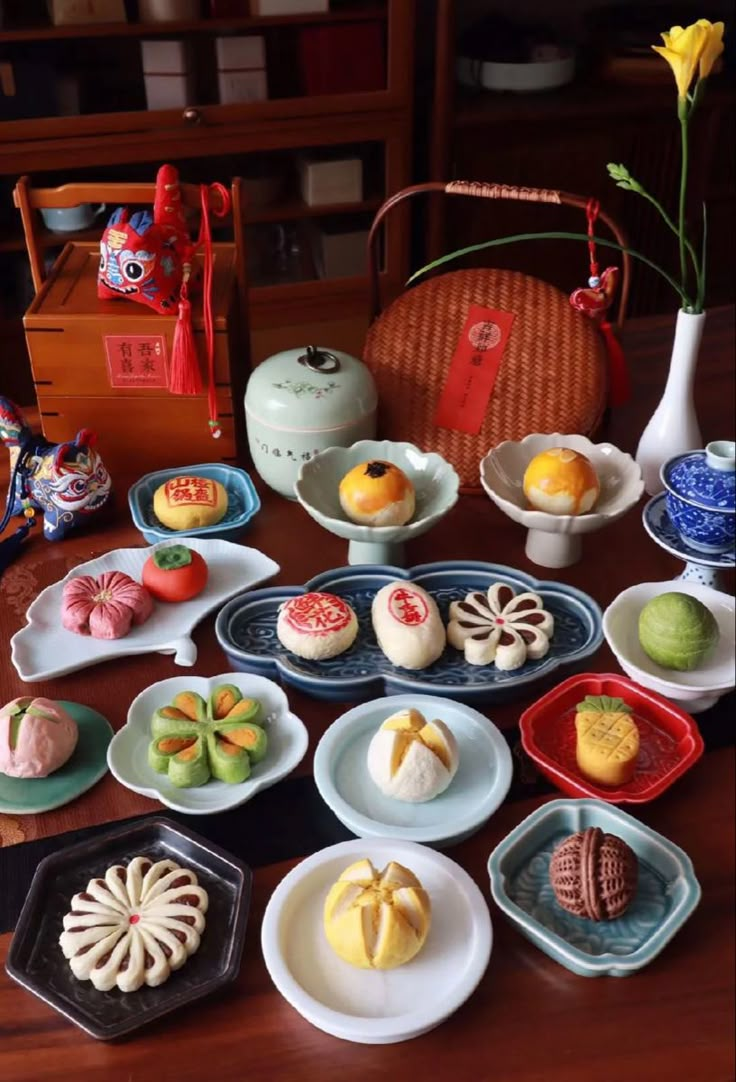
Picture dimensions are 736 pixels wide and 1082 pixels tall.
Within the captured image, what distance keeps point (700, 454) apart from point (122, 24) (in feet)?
5.88

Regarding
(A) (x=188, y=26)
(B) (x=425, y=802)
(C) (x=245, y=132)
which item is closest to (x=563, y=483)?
(B) (x=425, y=802)

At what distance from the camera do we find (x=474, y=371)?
128 cm

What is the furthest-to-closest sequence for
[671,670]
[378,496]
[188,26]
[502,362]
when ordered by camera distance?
1. [188,26]
2. [502,362]
3. [378,496]
4. [671,670]

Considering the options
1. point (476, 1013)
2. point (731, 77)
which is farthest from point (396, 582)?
point (731, 77)

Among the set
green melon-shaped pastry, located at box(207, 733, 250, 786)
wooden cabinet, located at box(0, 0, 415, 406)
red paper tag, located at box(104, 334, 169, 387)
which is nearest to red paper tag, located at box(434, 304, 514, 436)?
red paper tag, located at box(104, 334, 169, 387)

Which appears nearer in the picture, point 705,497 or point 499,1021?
point 499,1021

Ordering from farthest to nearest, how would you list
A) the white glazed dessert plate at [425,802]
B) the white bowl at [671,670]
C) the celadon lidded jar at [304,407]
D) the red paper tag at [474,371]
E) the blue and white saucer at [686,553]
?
the red paper tag at [474,371] < the celadon lidded jar at [304,407] < the blue and white saucer at [686,553] < the white bowl at [671,670] < the white glazed dessert plate at [425,802]

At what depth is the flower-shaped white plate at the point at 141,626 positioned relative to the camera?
39.3 inches

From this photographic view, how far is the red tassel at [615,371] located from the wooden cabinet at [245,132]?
128 centimetres

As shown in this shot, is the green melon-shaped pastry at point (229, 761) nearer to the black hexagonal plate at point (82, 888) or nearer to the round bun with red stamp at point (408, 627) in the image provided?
the black hexagonal plate at point (82, 888)

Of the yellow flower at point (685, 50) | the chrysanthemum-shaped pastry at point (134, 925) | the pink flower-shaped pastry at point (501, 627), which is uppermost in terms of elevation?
the yellow flower at point (685, 50)

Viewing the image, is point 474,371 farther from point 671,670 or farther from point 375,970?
point 375,970

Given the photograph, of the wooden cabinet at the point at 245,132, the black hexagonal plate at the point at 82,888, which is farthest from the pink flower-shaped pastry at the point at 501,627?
the wooden cabinet at the point at 245,132

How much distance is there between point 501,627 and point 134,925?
0.44 m
